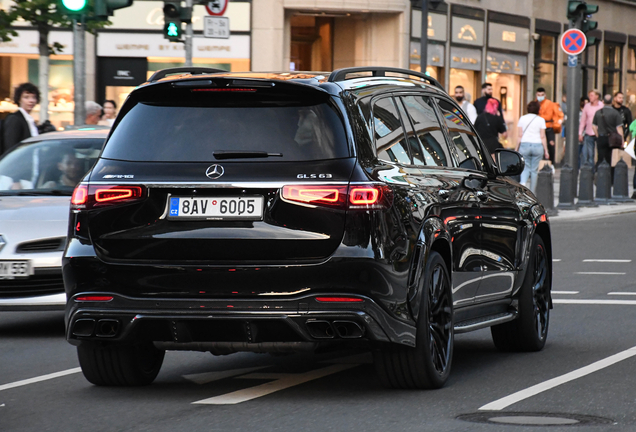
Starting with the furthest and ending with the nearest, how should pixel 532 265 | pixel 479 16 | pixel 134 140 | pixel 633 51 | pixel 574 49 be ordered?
pixel 633 51
pixel 479 16
pixel 574 49
pixel 532 265
pixel 134 140

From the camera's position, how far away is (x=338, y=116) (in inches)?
254

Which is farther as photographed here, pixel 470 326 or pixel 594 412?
pixel 470 326

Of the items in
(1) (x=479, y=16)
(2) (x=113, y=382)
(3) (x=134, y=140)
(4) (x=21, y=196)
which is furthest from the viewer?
(1) (x=479, y=16)

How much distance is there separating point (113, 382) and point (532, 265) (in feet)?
9.52

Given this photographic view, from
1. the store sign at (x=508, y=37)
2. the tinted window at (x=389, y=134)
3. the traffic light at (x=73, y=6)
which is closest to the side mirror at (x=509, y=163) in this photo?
the tinted window at (x=389, y=134)

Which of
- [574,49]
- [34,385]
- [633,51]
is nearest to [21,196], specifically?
[34,385]

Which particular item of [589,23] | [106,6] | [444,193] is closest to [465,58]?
[589,23]

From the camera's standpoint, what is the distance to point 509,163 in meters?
8.34

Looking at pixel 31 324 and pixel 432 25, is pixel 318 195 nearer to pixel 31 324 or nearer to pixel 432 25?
pixel 31 324

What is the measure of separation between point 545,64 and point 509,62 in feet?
8.92

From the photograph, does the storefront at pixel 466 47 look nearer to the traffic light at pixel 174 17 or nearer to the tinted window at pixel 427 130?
the traffic light at pixel 174 17

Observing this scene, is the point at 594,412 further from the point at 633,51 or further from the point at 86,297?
the point at 633,51

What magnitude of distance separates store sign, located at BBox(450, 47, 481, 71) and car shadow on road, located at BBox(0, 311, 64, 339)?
86.3 ft

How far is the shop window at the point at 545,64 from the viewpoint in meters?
41.1
